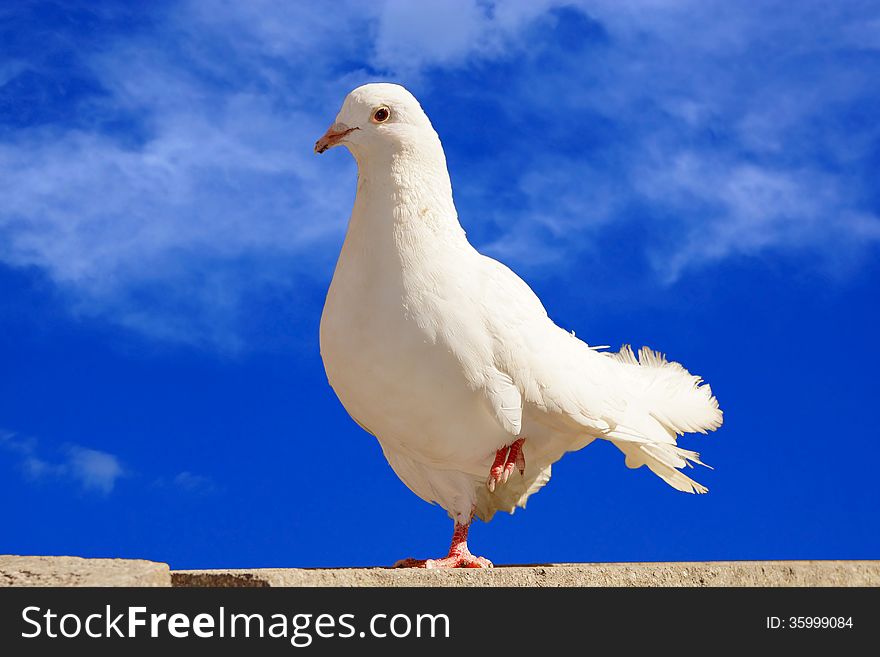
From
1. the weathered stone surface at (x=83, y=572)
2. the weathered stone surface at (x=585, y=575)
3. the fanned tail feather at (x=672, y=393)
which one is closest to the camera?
the weathered stone surface at (x=83, y=572)

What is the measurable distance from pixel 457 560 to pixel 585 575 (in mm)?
1049

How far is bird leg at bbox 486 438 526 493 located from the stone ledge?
0.71 m

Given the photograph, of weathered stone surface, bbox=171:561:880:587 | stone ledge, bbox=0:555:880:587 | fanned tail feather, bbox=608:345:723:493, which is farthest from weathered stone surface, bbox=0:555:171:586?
fanned tail feather, bbox=608:345:723:493

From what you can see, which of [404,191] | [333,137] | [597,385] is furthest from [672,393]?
[333,137]

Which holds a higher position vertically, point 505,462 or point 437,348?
point 437,348

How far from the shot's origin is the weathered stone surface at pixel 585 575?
517 cm

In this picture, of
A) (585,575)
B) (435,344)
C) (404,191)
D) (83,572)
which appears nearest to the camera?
(83,572)

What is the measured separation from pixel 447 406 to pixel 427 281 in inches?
32.2

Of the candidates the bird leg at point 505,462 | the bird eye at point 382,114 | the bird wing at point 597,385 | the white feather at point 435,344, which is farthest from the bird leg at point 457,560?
the bird eye at point 382,114

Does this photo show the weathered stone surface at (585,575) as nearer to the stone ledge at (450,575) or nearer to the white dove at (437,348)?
the stone ledge at (450,575)

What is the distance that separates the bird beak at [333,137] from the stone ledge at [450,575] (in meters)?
2.81

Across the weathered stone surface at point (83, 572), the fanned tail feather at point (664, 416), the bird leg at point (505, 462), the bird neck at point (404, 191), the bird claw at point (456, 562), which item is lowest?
the weathered stone surface at point (83, 572)

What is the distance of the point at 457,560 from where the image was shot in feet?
22.0

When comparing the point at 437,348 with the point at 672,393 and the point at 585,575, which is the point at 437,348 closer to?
the point at 585,575
